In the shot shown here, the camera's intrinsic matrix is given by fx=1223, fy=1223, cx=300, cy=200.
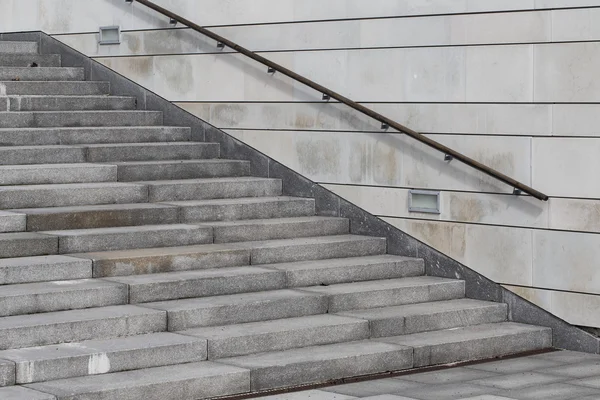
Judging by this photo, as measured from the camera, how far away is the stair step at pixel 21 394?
281 inches

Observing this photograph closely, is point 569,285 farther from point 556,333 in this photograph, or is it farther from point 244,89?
point 244,89

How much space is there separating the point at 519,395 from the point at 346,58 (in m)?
4.07

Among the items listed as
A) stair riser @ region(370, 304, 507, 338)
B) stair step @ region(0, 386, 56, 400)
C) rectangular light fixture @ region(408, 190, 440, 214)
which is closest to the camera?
stair step @ region(0, 386, 56, 400)

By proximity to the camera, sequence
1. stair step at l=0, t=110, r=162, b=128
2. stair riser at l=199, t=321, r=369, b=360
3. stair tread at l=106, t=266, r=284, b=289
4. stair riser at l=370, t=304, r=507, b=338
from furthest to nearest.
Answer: stair step at l=0, t=110, r=162, b=128, stair riser at l=370, t=304, r=507, b=338, stair tread at l=106, t=266, r=284, b=289, stair riser at l=199, t=321, r=369, b=360

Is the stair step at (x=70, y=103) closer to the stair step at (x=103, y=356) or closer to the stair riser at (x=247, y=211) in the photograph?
the stair riser at (x=247, y=211)

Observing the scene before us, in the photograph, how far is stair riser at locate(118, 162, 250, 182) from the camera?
11.1 m

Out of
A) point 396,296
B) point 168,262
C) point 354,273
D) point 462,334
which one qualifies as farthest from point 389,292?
point 168,262

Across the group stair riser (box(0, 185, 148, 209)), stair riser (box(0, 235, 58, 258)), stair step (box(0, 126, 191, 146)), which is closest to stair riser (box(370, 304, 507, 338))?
stair riser (box(0, 235, 58, 258))

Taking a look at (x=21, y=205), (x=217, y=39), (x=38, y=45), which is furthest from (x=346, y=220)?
(x=38, y=45)

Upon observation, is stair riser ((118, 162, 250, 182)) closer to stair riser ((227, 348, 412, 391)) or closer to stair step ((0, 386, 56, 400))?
stair riser ((227, 348, 412, 391))

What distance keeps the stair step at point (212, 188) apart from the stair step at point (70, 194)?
16 centimetres

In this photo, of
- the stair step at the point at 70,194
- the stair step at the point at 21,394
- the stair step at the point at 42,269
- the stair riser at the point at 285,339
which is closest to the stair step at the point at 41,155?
the stair step at the point at 70,194

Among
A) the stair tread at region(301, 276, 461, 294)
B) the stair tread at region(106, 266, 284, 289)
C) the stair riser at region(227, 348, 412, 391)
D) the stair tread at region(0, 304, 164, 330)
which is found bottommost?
the stair riser at region(227, 348, 412, 391)

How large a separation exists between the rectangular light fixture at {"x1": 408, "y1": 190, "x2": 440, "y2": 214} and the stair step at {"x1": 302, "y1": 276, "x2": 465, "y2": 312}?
590 mm
